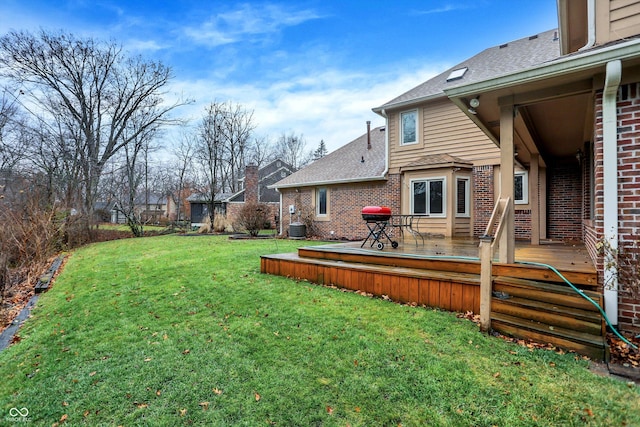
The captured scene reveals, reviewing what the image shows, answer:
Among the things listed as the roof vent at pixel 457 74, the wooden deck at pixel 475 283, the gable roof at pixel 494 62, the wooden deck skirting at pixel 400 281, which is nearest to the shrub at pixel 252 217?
the gable roof at pixel 494 62

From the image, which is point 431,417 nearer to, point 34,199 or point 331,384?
point 331,384

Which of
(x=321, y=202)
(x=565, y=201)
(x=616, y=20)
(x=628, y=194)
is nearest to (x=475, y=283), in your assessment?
(x=628, y=194)

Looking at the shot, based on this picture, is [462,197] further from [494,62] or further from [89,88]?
[89,88]

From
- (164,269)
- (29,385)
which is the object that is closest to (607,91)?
(29,385)

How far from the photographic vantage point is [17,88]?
16.1 meters

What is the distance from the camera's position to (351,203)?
40.2ft

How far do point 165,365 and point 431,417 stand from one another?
2396mm

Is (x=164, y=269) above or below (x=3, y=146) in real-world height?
below

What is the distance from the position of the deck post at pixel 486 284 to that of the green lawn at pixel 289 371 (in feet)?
0.64

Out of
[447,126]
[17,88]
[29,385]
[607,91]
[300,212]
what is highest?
[17,88]

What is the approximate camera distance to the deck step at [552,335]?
277 cm

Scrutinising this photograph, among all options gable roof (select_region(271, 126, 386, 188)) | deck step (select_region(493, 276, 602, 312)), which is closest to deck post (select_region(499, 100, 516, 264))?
deck step (select_region(493, 276, 602, 312))

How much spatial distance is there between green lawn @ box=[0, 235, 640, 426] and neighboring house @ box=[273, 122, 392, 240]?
723 centimetres

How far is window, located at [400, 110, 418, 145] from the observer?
10.3 meters
